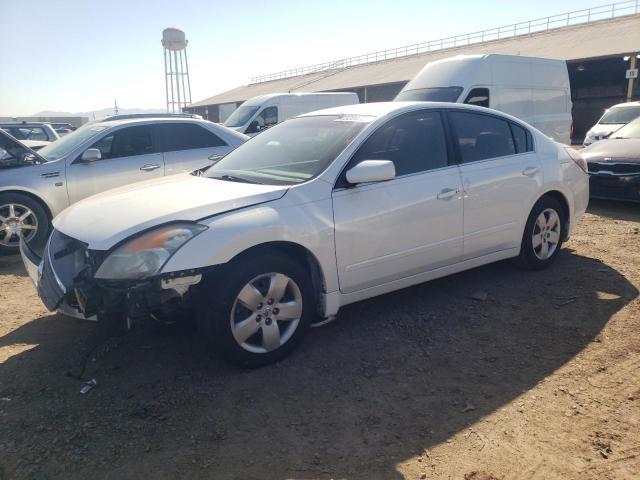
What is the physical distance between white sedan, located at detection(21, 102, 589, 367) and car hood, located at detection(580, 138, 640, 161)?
3.47 m

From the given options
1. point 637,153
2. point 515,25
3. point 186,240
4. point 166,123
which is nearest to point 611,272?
point 637,153

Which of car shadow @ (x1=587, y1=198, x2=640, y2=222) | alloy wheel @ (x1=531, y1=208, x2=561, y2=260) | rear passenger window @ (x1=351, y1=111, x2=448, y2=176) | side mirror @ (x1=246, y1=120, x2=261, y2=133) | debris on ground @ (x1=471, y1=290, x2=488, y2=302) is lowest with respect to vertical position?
debris on ground @ (x1=471, y1=290, x2=488, y2=302)

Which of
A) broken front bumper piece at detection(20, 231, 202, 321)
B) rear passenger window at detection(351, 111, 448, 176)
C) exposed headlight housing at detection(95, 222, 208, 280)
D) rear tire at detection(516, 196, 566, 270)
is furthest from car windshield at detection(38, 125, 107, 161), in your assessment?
rear tire at detection(516, 196, 566, 270)

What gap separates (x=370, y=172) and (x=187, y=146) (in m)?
4.57

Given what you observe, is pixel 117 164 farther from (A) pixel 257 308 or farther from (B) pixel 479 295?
(B) pixel 479 295

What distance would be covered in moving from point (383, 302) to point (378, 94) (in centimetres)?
3021

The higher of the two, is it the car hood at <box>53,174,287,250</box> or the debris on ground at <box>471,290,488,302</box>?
the car hood at <box>53,174,287,250</box>

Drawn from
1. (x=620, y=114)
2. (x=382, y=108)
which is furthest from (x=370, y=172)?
(x=620, y=114)

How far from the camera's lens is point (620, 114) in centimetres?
1381

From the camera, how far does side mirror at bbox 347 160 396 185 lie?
11.3ft

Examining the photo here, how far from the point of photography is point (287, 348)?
3.39 m

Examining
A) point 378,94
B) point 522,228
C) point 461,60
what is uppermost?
point 378,94

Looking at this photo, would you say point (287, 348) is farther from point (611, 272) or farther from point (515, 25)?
point (515, 25)

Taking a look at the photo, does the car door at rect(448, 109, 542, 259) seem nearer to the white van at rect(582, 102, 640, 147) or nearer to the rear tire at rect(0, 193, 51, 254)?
the rear tire at rect(0, 193, 51, 254)
